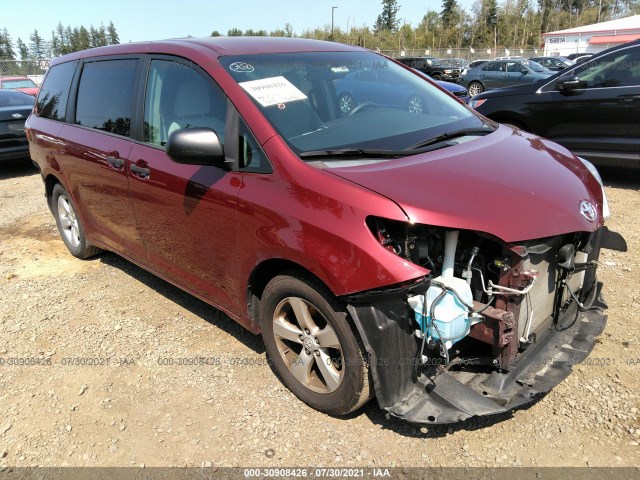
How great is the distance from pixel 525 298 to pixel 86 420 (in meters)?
2.42

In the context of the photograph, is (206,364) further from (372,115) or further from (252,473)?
(372,115)

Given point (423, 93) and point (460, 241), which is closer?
point (460, 241)

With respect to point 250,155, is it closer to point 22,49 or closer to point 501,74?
point 501,74

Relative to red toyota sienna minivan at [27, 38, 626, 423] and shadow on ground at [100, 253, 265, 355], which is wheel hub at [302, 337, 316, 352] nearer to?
red toyota sienna minivan at [27, 38, 626, 423]

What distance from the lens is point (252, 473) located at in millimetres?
2344

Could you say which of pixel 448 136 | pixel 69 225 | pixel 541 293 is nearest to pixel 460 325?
pixel 541 293

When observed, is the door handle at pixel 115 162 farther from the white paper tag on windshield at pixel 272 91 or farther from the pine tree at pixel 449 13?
the pine tree at pixel 449 13

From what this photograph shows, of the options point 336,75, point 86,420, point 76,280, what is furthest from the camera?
point 76,280

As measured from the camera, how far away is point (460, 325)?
7.24 ft

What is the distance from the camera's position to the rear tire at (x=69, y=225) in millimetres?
4635

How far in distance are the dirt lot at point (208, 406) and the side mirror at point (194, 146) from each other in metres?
1.35

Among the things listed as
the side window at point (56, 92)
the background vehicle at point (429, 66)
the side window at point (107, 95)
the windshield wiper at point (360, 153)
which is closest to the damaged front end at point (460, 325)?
the windshield wiper at point (360, 153)

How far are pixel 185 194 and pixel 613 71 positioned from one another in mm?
5858

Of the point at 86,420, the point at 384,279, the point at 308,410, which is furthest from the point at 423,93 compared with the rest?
the point at 86,420
